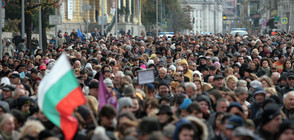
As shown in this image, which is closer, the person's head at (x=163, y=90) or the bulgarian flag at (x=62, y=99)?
the bulgarian flag at (x=62, y=99)

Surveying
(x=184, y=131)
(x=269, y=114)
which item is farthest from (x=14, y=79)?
(x=184, y=131)

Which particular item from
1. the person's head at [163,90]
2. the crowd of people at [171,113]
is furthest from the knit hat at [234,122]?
the person's head at [163,90]

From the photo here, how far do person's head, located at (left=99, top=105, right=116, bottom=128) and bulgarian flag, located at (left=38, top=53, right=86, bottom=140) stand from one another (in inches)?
14.5

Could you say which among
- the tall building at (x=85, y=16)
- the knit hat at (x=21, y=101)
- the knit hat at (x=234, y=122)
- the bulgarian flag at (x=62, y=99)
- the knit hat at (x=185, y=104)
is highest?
the tall building at (x=85, y=16)

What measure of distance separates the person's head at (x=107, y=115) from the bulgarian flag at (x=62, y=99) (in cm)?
37

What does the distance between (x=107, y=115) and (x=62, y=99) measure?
633 mm

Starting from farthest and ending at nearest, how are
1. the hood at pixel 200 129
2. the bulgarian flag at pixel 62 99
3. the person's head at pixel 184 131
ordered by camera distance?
the bulgarian flag at pixel 62 99 < the hood at pixel 200 129 < the person's head at pixel 184 131

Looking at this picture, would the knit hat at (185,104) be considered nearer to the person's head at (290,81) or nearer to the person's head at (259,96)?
the person's head at (259,96)

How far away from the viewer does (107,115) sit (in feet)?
30.0

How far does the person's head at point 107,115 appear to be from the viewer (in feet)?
30.0

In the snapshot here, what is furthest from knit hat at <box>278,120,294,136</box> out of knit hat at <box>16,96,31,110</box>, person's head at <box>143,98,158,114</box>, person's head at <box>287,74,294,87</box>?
person's head at <box>287,74,294,87</box>

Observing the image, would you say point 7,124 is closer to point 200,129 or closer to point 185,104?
point 200,129

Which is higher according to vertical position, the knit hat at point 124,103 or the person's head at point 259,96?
the knit hat at point 124,103

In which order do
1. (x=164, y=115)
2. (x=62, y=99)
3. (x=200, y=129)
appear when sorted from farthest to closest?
(x=164, y=115)
(x=62, y=99)
(x=200, y=129)
